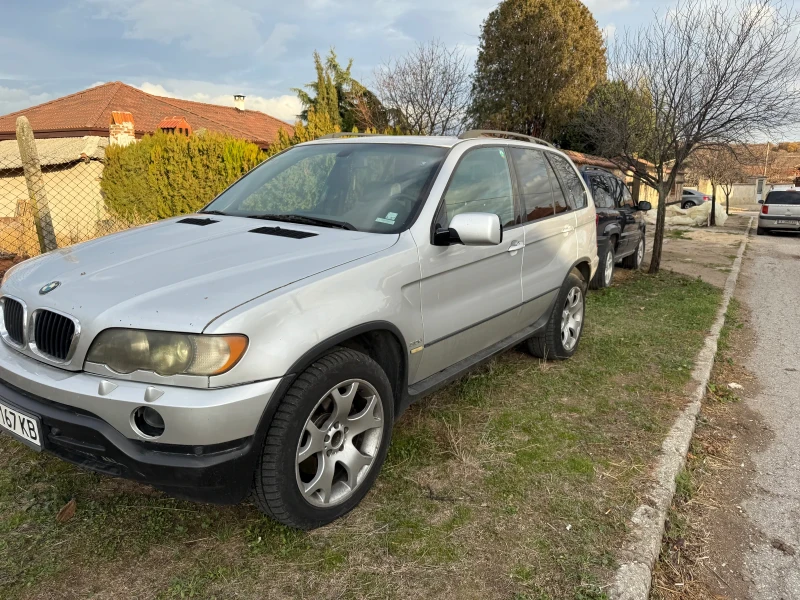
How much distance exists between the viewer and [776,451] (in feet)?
12.2

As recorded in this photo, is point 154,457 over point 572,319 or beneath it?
over

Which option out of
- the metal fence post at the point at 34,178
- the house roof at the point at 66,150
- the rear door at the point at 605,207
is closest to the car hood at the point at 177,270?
the metal fence post at the point at 34,178

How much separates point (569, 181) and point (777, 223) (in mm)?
18005

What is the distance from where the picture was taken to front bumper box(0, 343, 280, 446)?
6.73 feet

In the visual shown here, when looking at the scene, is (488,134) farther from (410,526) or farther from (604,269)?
(604,269)

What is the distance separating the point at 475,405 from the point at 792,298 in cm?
725

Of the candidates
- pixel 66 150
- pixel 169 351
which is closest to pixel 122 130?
pixel 66 150

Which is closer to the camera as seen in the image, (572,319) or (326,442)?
(326,442)

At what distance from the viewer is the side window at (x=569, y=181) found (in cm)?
472

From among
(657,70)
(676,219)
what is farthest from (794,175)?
(657,70)

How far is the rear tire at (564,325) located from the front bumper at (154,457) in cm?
298

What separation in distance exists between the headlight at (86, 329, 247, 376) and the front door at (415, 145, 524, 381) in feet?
3.79

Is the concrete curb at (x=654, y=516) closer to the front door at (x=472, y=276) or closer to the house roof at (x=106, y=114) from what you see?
the front door at (x=472, y=276)

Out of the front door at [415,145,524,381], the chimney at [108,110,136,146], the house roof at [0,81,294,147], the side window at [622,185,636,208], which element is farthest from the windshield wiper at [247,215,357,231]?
the house roof at [0,81,294,147]
